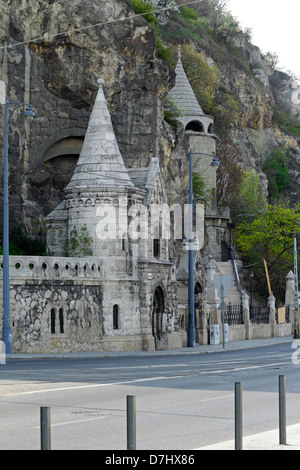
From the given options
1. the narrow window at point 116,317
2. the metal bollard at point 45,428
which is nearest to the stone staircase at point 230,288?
the narrow window at point 116,317

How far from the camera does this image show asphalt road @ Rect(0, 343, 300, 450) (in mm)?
12781

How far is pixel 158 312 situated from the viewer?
41406 mm

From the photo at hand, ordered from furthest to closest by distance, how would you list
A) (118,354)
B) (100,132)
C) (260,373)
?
(100,132), (118,354), (260,373)

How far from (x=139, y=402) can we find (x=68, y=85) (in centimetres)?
3594

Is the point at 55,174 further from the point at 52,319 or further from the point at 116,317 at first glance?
the point at 52,319

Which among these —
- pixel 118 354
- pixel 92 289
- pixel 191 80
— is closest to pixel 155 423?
pixel 118 354

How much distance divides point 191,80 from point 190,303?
45.2 m

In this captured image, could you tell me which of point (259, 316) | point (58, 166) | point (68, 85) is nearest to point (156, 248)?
point (58, 166)

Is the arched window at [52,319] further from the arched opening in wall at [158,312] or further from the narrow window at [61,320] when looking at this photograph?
the arched opening in wall at [158,312]

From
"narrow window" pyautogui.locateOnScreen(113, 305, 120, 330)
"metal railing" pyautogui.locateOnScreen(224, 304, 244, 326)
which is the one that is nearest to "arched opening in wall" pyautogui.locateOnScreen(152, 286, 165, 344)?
"narrow window" pyautogui.locateOnScreen(113, 305, 120, 330)

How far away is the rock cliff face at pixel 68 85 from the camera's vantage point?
46.9 meters
